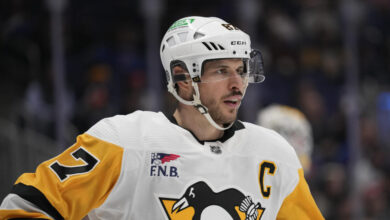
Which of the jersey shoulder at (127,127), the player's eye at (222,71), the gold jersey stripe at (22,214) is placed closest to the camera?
the gold jersey stripe at (22,214)

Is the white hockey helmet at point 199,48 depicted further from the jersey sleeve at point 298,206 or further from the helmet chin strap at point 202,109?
the jersey sleeve at point 298,206

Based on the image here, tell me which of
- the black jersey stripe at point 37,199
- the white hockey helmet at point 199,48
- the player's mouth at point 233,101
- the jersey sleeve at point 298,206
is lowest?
the jersey sleeve at point 298,206

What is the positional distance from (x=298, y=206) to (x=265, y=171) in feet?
0.51

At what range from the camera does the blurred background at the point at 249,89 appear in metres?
4.42

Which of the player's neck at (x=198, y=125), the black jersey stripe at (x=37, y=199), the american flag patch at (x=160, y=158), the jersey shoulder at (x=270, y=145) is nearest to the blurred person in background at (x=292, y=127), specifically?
the jersey shoulder at (x=270, y=145)

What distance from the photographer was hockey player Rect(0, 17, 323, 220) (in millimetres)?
2072

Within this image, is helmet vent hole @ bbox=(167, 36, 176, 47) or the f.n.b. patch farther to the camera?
helmet vent hole @ bbox=(167, 36, 176, 47)

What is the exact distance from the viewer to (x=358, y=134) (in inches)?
207

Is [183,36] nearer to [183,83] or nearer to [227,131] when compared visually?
[183,83]

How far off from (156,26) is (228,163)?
2808mm

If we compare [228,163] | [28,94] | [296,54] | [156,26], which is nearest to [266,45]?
[296,54]

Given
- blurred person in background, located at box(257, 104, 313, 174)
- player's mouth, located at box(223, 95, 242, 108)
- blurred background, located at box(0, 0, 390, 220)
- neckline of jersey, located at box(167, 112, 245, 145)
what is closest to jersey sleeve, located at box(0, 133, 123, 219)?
neckline of jersey, located at box(167, 112, 245, 145)

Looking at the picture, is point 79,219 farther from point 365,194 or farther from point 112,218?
point 365,194

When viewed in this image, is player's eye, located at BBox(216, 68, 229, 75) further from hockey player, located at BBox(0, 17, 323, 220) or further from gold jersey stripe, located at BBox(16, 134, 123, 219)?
gold jersey stripe, located at BBox(16, 134, 123, 219)
